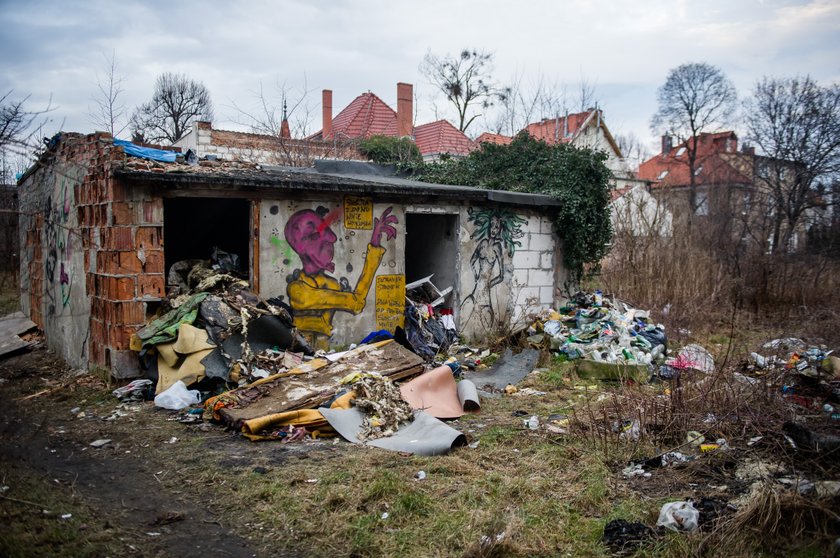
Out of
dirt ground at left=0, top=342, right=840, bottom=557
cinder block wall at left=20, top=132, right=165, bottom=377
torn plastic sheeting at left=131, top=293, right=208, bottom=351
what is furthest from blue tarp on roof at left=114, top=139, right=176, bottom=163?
dirt ground at left=0, top=342, right=840, bottom=557

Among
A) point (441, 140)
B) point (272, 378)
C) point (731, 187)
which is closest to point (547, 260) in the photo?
point (272, 378)

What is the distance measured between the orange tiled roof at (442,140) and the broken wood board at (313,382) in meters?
17.9

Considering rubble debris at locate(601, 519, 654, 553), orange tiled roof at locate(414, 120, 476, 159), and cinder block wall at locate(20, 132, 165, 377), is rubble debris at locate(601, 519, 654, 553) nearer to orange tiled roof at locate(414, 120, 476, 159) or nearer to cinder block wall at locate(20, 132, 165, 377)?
cinder block wall at locate(20, 132, 165, 377)

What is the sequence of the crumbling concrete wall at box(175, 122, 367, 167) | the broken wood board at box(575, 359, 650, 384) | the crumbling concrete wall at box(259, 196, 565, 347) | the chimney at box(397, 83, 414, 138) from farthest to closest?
the chimney at box(397, 83, 414, 138) → the crumbling concrete wall at box(175, 122, 367, 167) → the crumbling concrete wall at box(259, 196, 565, 347) → the broken wood board at box(575, 359, 650, 384)

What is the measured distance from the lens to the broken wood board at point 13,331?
1021 centimetres

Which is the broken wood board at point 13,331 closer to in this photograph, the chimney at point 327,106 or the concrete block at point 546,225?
the concrete block at point 546,225

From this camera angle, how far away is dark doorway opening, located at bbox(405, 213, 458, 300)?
10.8 meters

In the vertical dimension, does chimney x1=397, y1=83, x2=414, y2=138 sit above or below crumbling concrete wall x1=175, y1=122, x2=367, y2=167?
above

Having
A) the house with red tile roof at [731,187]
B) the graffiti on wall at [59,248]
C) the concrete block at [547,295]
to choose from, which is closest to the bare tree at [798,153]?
the house with red tile roof at [731,187]

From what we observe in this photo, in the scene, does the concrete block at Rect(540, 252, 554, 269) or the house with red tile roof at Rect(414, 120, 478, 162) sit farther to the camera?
the house with red tile roof at Rect(414, 120, 478, 162)

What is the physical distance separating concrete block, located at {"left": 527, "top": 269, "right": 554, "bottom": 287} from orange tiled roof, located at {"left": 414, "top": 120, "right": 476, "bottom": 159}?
13358 millimetres

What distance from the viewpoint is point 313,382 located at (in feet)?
22.6

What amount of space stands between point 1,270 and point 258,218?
13211mm

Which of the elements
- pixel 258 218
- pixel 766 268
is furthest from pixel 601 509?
pixel 766 268
